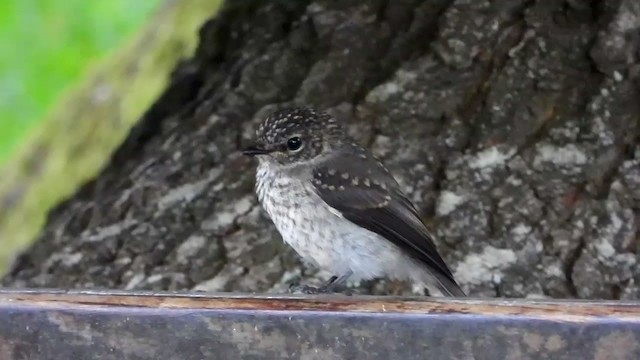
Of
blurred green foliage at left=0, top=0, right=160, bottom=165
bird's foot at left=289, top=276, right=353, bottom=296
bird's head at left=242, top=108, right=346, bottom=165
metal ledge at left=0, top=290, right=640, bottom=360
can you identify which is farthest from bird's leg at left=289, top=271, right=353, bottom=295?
blurred green foliage at left=0, top=0, right=160, bottom=165

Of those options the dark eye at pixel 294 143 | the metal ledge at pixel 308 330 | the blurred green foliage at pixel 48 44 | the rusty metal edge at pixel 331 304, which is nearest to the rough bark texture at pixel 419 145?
the dark eye at pixel 294 143

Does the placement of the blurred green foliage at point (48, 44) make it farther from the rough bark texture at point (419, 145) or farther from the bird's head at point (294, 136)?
the bird's head at point (294, 136)

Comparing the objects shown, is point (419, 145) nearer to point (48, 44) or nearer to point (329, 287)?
point (329, 287)

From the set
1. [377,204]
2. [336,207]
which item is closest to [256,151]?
[336,207]

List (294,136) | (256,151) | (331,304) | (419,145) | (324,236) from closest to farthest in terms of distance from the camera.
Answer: (331,304), (324,236), (256,151), (294,136), (419,145)

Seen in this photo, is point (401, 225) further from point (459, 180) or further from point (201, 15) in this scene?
point (201, 15)

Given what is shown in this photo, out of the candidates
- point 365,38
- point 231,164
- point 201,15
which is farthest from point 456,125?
point 201,15

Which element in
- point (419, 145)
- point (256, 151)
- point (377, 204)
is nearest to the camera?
point (377, 204)

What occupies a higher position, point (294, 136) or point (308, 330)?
point (308, 330)
